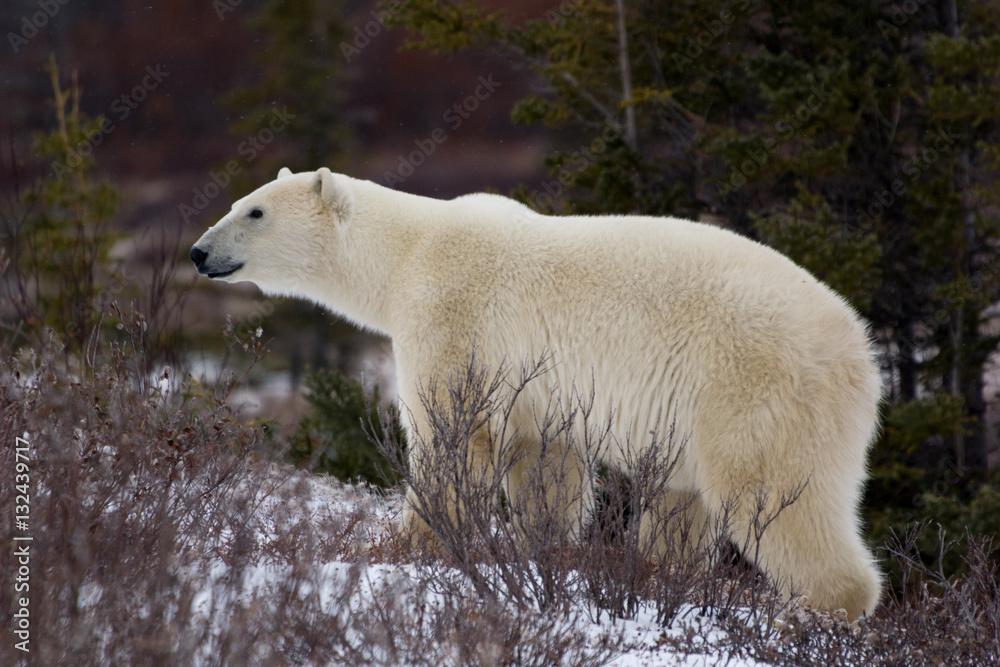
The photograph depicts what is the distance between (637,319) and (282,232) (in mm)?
1731

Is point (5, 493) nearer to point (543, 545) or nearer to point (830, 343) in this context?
point (543, 545)

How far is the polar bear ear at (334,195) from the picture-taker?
4.20 metres

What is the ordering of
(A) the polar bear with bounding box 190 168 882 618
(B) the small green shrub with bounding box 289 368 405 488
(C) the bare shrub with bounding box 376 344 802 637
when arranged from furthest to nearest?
(B) the small green shrub with bounding box 289 368 405 488 < (A) the polar bear with bounding box 190 168 882 618 < (C) the bare shrub with bounding box 376 344 802 637

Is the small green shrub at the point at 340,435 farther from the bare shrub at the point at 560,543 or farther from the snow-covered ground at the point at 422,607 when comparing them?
the bare shrub at the point at 560,543

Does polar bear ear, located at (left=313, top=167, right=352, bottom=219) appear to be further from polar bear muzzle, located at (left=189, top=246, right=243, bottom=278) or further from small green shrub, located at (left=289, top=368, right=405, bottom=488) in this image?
small green shrub, located at (left=289, top=368, right=405, bottom=488)

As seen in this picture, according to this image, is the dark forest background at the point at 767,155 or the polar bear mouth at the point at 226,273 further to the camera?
the dark forest background at the point at 767,155

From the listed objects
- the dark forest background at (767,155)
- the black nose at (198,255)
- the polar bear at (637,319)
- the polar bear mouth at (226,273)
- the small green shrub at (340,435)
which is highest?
the polar bear at (637,319)

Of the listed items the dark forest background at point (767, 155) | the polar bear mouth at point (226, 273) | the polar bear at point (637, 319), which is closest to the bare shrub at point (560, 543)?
the polar bear at point (637, 319)

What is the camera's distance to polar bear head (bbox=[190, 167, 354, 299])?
4180 millimetres

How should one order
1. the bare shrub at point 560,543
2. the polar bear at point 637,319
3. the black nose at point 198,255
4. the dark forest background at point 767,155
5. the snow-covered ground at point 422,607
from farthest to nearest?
the dark forest background at point 767,155 → the black nose at point 198,255 → the polar bear at point 637,319 → the bare shrub at point 560,543 → the snow-covered ground at point 422,607

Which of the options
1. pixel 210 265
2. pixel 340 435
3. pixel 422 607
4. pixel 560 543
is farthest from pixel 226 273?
pixel 340 435

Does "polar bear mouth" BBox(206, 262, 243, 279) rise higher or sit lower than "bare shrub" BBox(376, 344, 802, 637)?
lower

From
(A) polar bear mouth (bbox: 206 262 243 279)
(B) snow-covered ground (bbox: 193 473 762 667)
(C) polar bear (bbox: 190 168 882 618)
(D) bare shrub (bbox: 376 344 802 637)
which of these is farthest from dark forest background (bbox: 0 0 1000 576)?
(D) bare shrub (bbox: 376 344 802 637)

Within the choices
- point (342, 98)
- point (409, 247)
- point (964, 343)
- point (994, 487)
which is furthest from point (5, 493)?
point (342, 98)
